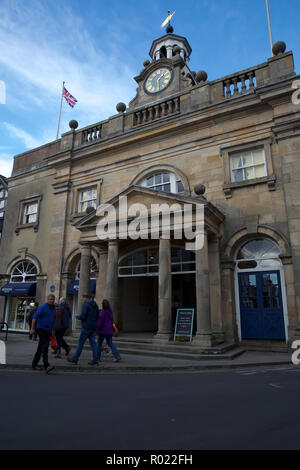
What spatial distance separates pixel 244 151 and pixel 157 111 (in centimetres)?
553

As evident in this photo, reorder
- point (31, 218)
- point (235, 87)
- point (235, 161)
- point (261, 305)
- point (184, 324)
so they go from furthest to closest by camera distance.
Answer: point (31, 218) → point (235, 87) → point (235, 161) → point (261, 305) → point (184, 324)

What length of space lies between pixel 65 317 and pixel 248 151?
1000 centimetres

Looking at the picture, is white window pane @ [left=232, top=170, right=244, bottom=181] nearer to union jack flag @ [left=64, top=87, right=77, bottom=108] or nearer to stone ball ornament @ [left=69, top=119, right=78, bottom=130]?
stone ball ornament @ [left=69, top=119, right=78, bottom=130]

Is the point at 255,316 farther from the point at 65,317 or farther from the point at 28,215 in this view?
the point at 28,215

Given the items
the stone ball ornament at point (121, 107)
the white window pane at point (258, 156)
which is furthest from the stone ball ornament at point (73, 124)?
the white window pane at point (258, 156)

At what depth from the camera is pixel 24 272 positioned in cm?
1914

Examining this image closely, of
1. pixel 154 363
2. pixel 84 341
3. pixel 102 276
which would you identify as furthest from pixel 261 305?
pixel 102 276

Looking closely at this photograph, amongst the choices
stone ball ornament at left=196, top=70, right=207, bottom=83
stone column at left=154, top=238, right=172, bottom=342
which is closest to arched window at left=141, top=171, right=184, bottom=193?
stone column at left=154, top=238, right=172, bottom=342

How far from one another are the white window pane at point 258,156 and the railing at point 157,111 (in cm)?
475

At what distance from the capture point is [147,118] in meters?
16.5

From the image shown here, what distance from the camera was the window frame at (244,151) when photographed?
12.1 meters

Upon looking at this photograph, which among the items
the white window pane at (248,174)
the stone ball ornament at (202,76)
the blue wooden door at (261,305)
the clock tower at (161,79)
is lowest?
the blue wooden door at (261,305)

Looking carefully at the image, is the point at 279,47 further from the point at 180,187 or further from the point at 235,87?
the point at 180,187

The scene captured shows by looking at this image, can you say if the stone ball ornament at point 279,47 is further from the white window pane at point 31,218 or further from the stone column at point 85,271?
the white window pane at point 31,218
